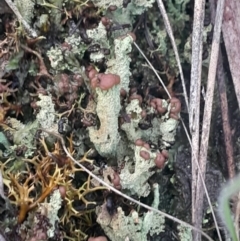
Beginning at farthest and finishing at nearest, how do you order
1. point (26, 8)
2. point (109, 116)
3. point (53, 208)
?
1. point (26, 8)
2. point (109, 116)
3. point (53, 208)

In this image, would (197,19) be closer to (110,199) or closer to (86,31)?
(86,31)

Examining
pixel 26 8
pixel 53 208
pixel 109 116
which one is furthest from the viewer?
pixel 26 8

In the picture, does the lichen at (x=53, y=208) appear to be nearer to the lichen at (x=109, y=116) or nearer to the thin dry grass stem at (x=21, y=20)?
the lichen at (x=109, y=116)

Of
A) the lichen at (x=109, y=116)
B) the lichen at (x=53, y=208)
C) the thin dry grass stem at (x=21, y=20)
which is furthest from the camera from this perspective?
the thin dry grass stem at (x=21, y=20)

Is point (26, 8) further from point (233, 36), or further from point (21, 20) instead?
point (233, 36)

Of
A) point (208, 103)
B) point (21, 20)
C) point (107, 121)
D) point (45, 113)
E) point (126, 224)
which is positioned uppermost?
point (21, 20)

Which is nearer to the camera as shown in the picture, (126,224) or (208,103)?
(126,224)

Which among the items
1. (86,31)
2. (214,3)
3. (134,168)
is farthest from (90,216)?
(214,3)

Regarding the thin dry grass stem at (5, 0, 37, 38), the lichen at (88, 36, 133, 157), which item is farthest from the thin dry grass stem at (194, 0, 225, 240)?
the thin dry grass stem at (5, 0, 37, 38)

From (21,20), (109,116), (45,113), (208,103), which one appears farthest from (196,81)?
(21,20)

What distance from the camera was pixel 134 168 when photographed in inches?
57.8

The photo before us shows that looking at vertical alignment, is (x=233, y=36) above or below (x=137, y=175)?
above

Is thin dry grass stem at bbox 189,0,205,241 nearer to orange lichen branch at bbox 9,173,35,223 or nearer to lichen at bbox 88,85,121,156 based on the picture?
lichen at bbox 88,85,121,156

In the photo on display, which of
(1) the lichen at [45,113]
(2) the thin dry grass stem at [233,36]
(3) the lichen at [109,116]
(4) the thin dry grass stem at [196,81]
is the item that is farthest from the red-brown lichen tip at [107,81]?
(2) the thin dry grass stem at [233,36]
